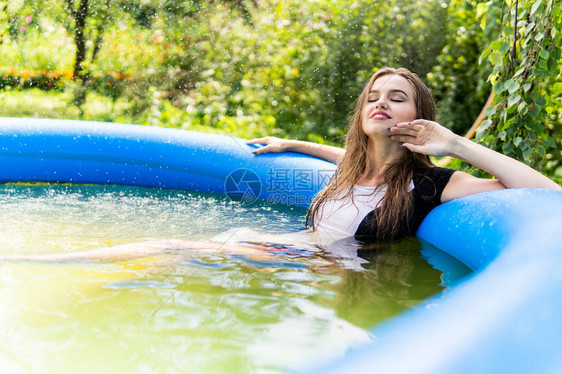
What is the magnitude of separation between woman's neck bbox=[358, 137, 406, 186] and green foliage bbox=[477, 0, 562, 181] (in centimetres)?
86

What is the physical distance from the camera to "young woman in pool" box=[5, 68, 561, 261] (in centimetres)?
221

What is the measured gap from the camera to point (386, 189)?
2445 mm

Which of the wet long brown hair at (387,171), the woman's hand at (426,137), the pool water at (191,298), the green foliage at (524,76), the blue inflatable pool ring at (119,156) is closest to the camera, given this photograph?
the pool water at (191,298)

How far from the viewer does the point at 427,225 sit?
2406mm

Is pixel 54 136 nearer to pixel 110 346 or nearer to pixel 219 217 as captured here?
pixel 219 217

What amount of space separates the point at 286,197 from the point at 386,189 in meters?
1.11

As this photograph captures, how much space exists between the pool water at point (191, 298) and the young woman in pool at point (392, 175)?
9cm

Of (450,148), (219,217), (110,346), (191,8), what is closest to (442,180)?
(450,148)

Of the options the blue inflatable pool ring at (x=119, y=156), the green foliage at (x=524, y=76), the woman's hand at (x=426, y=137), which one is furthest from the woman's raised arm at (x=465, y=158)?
the blue inflatable pool ring at (x=119, y=156)

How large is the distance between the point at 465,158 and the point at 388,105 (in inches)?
16.8

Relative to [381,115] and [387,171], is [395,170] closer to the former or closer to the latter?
[387,171]

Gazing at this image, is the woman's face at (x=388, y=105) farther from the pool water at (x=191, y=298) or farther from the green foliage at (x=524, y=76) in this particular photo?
the green foliage at (x=524, y=76)

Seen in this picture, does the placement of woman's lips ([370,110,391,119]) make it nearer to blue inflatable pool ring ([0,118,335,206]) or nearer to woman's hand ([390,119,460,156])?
woman's hand ([390,119,460,156])

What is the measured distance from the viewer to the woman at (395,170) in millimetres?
2285
